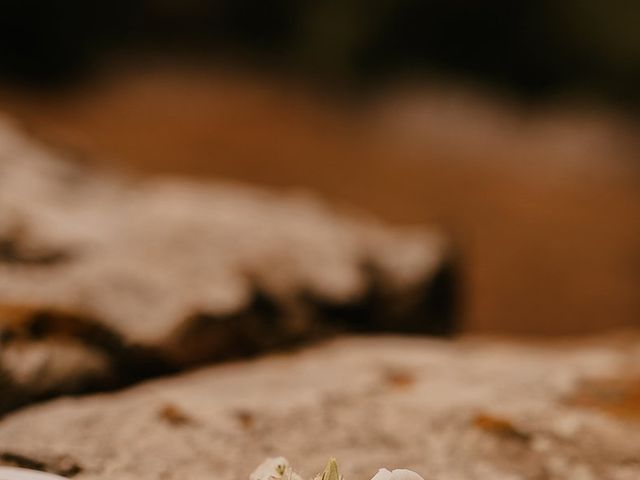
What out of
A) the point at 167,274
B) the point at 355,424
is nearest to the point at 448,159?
the point at 167,274

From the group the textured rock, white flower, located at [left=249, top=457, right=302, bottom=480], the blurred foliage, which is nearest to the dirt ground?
the blurred foliage

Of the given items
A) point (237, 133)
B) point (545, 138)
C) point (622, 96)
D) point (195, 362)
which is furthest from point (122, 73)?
point (195, 362)

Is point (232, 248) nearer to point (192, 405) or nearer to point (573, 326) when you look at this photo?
point (192, 405)

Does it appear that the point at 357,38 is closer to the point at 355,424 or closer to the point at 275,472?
the point at 355,424

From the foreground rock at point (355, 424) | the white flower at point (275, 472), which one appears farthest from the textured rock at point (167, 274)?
the white flower at point (275, 472)

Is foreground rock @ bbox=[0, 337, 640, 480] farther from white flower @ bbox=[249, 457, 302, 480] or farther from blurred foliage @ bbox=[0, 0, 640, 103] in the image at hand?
blurred foliage @ bbox=[0, 0, 640, 103]
